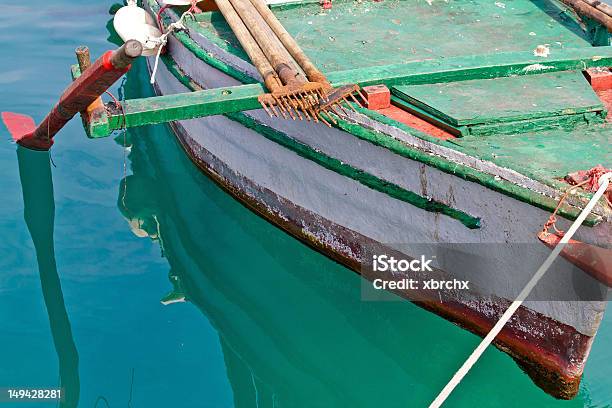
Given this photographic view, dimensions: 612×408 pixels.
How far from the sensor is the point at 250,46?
5.50 metres

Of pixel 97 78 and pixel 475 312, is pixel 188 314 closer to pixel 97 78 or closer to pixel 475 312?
pixel 97 78

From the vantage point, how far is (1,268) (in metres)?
6.23

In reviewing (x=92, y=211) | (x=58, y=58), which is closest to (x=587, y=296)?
(x=92, y=211)

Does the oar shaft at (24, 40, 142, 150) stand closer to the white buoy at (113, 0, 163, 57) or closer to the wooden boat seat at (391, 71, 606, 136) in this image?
the white buoy at (113, 0, 163, 57)

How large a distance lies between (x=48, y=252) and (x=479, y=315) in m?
3.73

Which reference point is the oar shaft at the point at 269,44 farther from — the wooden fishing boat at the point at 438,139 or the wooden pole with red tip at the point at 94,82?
the wooden pole with red tip at the point at 94,82

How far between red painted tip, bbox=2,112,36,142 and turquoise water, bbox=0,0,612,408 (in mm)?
265

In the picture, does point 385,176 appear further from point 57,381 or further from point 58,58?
point 58,58

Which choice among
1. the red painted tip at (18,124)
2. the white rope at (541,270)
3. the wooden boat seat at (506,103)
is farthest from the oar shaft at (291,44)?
the red painted tip at (18,124)

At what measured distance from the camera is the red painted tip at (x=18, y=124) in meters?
7.47

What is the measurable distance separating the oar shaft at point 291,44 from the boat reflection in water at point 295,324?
5.48 feet

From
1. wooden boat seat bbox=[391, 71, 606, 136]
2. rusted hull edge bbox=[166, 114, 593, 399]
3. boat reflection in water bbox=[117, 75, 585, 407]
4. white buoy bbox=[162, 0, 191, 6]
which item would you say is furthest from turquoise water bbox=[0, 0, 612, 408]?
white buoy bbox=[162, 0, 191, 6]

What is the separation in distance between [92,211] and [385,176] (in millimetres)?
3271

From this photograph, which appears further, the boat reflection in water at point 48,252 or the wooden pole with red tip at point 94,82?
the boat reflection in water at point 48,252
